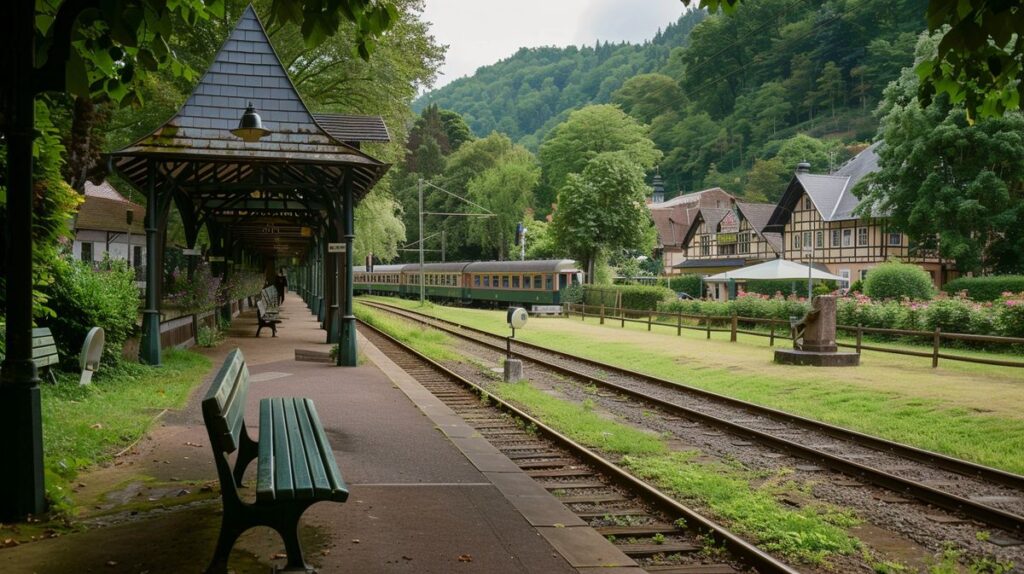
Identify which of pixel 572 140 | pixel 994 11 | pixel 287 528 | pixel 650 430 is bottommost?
pixel 650 430

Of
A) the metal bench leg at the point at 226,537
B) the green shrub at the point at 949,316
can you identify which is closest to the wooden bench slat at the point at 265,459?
the metal bench leg at the point at 226,537

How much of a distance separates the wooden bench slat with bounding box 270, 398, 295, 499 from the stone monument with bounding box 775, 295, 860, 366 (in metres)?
13.5

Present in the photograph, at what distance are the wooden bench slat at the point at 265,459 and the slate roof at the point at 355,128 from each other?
466 inches

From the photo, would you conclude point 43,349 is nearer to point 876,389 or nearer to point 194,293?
point 194,293

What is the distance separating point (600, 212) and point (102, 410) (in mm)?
36478

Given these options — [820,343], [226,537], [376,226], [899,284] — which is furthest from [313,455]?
[376,226]

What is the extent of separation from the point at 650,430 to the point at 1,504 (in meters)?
7.22

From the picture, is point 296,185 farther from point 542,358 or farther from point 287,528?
point 287,528

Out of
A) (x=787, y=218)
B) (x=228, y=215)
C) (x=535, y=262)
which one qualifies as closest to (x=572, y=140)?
(x=787, y=218)

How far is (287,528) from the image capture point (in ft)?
13.0

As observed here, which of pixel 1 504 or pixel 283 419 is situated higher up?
pixel 283 419

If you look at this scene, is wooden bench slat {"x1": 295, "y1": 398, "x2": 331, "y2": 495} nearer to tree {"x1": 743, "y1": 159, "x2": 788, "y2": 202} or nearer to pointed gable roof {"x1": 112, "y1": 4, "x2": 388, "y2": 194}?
pointed gable roof {"x1": 112, "y1": 4, "x2": 388, "y2": 194}

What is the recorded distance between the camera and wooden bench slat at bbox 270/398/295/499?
3.86 metres

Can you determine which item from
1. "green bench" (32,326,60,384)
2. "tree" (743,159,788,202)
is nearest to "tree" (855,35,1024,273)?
"green bench" (32,326,60,384)
